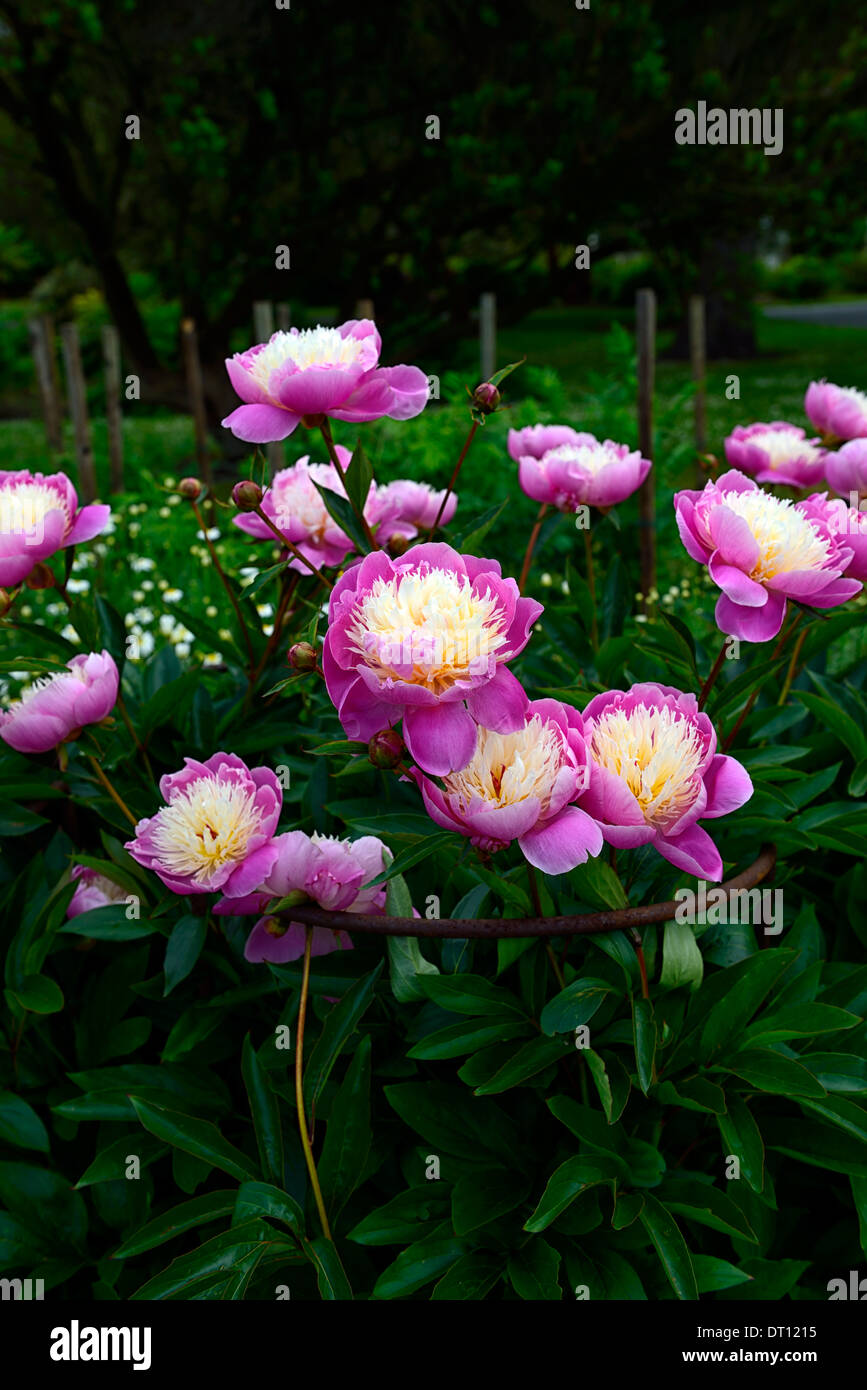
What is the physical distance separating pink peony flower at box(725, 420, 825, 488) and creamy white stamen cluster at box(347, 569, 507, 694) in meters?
0.78

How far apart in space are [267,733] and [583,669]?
40 cm

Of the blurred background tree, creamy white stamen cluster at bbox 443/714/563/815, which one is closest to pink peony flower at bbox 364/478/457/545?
creamy white stamen cluster at bbox 443/714/563/815

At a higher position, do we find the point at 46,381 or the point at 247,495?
the point at 46,381

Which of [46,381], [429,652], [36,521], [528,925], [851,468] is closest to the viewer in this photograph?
[429,652]

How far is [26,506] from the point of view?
1080 mm

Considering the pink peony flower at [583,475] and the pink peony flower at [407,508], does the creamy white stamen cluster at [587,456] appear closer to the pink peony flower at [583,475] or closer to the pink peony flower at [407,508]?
the pink peony flower at [583,475]

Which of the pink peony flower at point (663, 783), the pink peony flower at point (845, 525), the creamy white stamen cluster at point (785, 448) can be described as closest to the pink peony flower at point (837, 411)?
the creamy white stamen cluster at point (785, 448)

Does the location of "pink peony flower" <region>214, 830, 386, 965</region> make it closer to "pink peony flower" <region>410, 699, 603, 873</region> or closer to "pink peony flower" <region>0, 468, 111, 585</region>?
"pink peony flower" <region>410, 699, 603, 873</region>

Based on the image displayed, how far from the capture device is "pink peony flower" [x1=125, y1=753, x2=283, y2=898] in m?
0.88

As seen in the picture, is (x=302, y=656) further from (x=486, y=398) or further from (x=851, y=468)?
(x=851, y=468)

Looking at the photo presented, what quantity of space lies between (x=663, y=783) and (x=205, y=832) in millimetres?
365

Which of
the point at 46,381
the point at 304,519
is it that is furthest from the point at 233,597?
the point at 46,381

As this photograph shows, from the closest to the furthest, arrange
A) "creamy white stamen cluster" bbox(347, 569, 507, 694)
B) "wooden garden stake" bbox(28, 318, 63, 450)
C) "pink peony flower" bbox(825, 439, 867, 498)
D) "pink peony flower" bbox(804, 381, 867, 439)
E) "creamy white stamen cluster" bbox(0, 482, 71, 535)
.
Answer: "creamy white stamen cluster" bbox(347, 569, 507, 694) → "creamy white stamen cluster" bbox(0, 482, 71, 535) → "pink peony flower" bbox(825, 439, 867, 498) → "pink peony flower" bbox(804, 381, 867, 439) → "wooden garden stake" bbox(28, 318, 63, 450)
